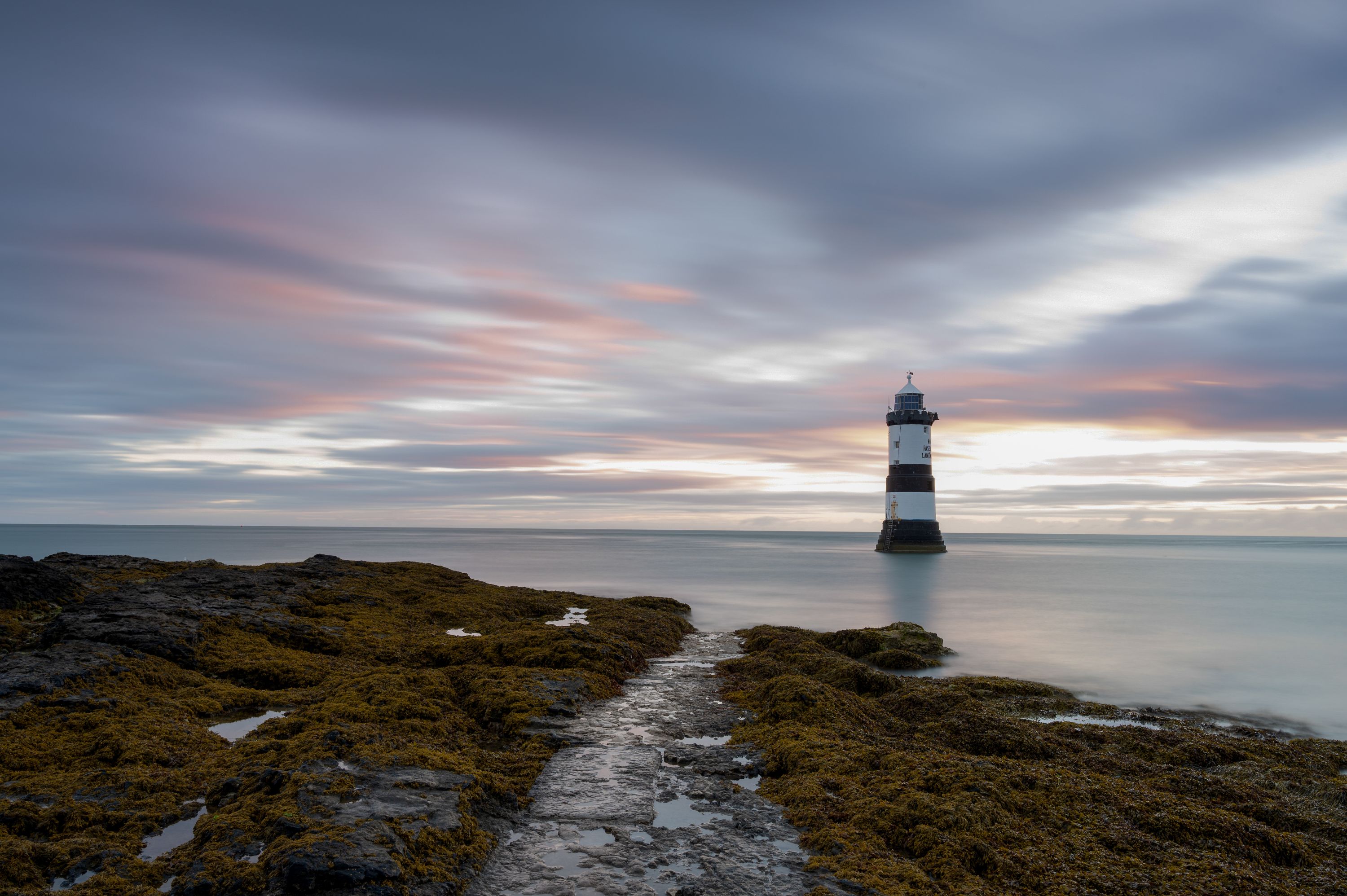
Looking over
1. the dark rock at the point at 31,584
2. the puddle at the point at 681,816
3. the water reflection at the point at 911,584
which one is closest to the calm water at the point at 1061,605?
the water reflection at the point at 911,584

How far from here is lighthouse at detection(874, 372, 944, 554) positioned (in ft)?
172

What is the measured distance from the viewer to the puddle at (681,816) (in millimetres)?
6949

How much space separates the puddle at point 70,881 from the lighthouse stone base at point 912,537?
5576 centimetres

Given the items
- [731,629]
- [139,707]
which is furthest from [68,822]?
[731,629]

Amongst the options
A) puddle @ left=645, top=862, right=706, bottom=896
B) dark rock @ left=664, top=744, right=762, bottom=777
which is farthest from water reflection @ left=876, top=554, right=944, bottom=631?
puddle @ left=645, top=862, right=706, bottom=896

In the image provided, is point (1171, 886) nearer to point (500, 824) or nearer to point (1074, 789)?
point (1074, 789)

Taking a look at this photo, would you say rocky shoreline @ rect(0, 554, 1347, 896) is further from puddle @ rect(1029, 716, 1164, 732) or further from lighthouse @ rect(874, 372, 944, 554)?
lighthouse @ rect(874, 372, 944, 554)

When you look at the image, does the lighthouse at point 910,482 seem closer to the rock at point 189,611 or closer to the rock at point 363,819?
the rock at point 189,611

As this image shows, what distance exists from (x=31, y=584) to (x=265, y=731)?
400 inches

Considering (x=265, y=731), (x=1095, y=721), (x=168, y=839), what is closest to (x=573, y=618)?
(x=265, y=731)

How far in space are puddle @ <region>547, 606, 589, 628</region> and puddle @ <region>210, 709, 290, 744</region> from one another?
315 inches

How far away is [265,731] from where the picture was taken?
8.66 meters

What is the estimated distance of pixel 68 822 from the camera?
243 inches

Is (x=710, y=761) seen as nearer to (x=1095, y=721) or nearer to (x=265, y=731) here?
(x=265, y=731)
